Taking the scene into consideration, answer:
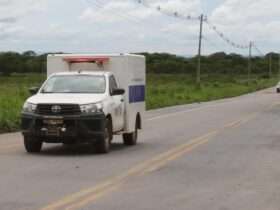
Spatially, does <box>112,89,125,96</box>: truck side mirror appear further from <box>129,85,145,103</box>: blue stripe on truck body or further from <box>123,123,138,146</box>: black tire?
<box>123,123,138,146</box>: black tire

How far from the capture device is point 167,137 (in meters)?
20.8

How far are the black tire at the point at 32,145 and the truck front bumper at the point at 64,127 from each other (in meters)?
0.28

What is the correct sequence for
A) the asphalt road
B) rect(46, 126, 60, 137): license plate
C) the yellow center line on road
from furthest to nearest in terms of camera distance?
rect(46, 126, 60, 137): license plate, the asphalt road, the yellow center line on road

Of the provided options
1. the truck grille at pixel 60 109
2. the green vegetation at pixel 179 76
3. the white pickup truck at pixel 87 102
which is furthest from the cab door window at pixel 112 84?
the green vegetation at pixel 179 76

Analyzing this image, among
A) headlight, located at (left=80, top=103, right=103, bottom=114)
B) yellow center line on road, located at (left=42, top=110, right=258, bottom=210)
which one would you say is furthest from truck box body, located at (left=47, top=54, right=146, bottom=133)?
headlight, located at (left=80, top=103, right=103, bottom=114)

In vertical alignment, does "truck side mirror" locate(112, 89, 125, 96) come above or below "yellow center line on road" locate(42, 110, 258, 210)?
above

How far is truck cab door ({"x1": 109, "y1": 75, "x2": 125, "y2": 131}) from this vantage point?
1661cm

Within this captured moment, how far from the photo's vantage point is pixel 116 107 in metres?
16.8

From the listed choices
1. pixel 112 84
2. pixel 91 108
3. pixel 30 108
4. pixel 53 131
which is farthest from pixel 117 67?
pixel 53 131

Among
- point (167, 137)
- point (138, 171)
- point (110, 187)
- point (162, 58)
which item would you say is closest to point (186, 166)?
point (138, 171)

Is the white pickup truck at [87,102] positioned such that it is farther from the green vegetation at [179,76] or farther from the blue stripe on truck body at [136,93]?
the green vegetation at [179,76]

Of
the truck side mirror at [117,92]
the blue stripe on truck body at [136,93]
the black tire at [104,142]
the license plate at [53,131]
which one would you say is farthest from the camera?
the blue stripe on truck body at [136,93]

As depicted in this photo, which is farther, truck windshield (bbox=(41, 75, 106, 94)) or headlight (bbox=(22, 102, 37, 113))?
truck windshield (bbox=(41, 75, 106, 94))

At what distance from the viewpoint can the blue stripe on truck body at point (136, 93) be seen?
59.6 ft
